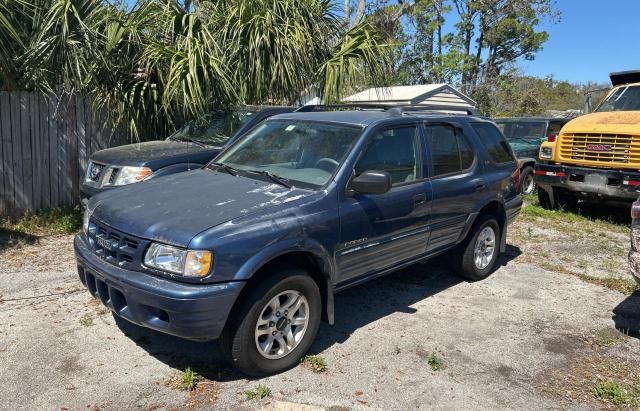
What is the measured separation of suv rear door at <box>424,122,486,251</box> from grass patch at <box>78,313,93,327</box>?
2.93 m

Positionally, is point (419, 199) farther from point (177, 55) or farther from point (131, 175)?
point (177, 55)

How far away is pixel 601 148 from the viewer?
8.52m

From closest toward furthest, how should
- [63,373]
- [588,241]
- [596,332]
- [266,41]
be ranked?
1. [63,373]
2. [596,332]
3. [588,241]
4. [266,41]

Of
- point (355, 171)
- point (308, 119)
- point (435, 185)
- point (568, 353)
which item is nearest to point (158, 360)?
point (355, 171)

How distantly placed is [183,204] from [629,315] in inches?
166

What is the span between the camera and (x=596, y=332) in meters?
4.72

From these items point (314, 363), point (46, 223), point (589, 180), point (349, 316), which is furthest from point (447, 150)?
point (46, 223)

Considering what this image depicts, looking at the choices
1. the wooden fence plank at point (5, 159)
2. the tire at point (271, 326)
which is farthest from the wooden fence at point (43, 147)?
the tire at point (271, 326)

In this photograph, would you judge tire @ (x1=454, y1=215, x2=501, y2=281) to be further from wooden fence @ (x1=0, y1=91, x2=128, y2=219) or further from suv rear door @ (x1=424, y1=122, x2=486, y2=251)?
wooden fence @ (x1=0, y1=91, x2=128, y2=219)

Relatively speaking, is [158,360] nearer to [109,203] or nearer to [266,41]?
[109,203]

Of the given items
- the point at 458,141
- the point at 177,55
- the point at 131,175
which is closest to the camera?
the point at 458,141

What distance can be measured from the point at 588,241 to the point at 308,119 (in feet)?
16.8

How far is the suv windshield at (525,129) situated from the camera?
13.0 m

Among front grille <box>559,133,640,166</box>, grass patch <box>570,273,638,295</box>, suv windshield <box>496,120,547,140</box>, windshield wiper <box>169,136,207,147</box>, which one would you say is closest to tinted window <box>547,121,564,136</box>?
suv windshield <box>496,120,547,140</box>
